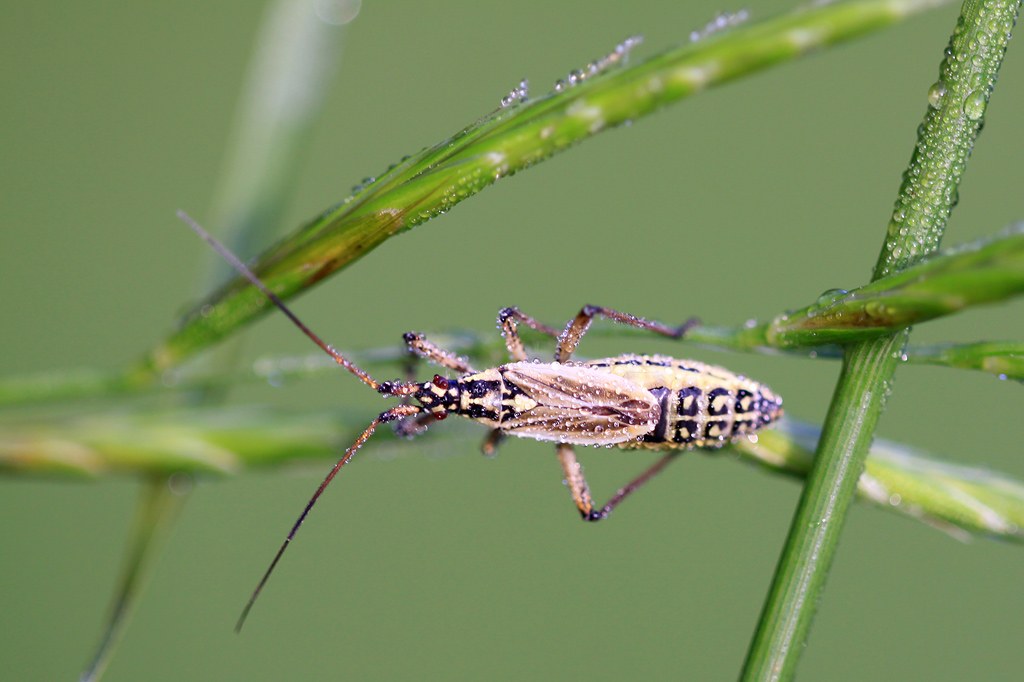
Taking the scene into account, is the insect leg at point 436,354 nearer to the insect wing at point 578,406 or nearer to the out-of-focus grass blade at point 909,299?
the insect wing at point 578,406

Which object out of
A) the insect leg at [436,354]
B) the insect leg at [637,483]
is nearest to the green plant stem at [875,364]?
the insect leg at [436,354]

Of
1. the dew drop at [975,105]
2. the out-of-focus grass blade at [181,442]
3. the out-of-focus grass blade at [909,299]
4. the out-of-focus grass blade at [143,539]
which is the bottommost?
the out-of-focus grass blade at [143,539]

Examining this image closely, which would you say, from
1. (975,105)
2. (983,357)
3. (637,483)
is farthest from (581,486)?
(975,105)

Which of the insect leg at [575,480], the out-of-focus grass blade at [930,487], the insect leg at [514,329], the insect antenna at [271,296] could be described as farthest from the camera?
the insect leg at [575,480]

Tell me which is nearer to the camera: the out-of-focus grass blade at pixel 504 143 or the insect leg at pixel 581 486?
the out-of-focus grass blade at pixel 504 143

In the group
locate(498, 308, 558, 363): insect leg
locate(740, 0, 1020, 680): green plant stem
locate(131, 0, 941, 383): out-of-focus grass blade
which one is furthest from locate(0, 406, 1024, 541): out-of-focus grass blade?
locate(740, 0, 1020, 680): green plant stem

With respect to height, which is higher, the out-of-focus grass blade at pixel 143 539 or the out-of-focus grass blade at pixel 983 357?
the out-of-focus grass blade at pixel 983 357

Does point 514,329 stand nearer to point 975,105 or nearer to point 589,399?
point 589,399
